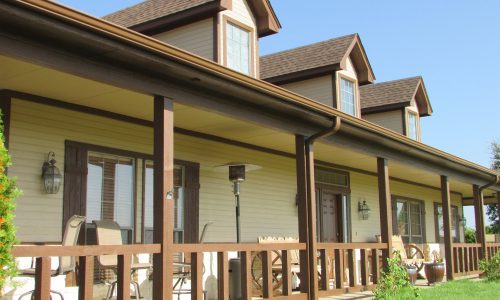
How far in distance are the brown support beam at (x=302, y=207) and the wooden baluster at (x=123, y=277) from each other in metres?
3.09

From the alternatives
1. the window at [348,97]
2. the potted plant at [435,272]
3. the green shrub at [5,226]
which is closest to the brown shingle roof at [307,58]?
the window at [348,97]

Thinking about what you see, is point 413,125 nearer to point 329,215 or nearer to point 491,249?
point 491,249

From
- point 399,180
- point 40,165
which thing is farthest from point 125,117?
point 399,180

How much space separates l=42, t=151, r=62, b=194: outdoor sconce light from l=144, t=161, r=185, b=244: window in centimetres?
155

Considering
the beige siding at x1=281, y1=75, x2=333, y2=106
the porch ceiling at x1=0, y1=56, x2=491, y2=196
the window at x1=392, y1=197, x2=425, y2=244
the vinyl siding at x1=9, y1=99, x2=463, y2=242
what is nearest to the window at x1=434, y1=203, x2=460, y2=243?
the window at x1=392, y1=197, x2=425, y2=244

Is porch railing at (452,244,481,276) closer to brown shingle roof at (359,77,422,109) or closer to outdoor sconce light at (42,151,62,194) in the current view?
brown shingle roof at (359,77,422,109)

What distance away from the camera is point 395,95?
1708cm

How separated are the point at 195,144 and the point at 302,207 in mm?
2338

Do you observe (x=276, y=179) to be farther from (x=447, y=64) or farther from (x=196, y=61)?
(x=447, y=64)

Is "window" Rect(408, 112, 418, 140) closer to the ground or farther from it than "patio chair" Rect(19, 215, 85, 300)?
farther from it

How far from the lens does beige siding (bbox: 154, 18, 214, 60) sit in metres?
10.6

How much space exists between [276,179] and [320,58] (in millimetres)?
3563

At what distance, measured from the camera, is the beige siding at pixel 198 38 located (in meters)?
10.6

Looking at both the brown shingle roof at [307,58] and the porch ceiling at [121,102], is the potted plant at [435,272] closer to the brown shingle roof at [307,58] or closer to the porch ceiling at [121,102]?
the porch ceiling at [121,102]
